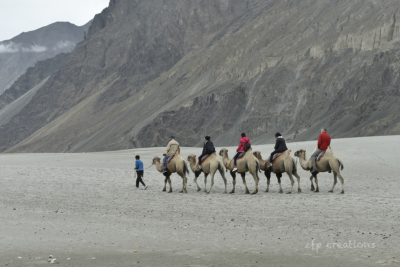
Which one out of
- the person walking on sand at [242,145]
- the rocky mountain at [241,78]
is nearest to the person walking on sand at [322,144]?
the person walking on sand at [242,145]

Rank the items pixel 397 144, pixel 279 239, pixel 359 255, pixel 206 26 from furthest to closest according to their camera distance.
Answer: pixel 206 26 → pixel 397 144 → pixel 279 239 → pixel 359 255

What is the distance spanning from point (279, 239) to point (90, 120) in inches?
4188

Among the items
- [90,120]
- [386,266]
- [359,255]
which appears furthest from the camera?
[90,120]

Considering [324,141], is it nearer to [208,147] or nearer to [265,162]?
[265,162]

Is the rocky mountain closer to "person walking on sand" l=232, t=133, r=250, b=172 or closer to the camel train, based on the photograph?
the camel train

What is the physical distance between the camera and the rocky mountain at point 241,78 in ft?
200

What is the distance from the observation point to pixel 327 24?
7644 centimetres

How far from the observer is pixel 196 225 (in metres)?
10.6

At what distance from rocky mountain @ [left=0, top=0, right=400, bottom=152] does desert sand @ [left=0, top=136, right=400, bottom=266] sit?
38.8 m

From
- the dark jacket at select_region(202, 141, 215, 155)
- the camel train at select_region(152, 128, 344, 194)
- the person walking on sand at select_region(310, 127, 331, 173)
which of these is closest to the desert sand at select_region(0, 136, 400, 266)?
the camel train at select_region(152, 128, 344, 194)

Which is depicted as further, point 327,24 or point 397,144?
point 327,24

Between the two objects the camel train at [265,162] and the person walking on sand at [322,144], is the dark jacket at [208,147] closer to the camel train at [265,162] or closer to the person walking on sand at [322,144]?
the camel train at [265,162]

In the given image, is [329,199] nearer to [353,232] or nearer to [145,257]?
[353,232]

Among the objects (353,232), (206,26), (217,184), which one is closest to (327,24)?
(206,26)
